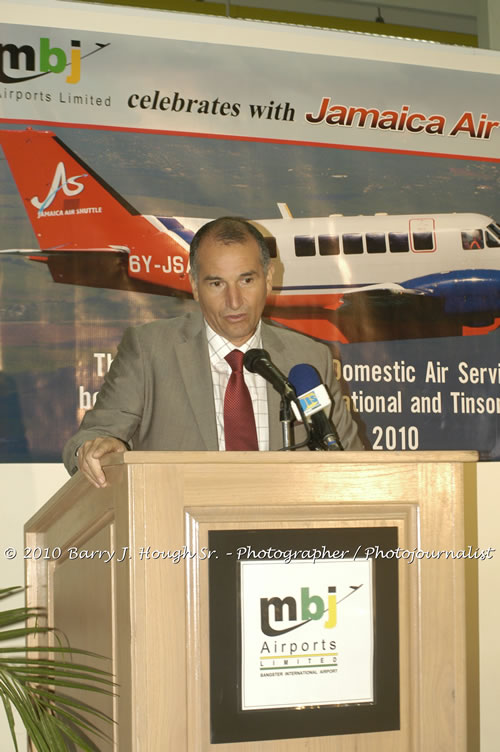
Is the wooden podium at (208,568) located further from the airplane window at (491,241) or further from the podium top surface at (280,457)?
the airplane window at (491,241)

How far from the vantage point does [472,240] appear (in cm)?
364

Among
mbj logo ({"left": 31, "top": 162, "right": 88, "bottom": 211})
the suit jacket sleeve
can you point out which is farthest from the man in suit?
mbj logo ({"left": 31, "top": 162, "right": 88, "bottom": 211})

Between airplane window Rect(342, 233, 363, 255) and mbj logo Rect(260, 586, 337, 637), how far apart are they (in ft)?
7.72

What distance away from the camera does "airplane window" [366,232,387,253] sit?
11.6 feet

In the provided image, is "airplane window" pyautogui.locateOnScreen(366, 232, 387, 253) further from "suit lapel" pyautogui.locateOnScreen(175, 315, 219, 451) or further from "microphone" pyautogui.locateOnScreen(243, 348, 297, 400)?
"microphone" pyautogui.locateOnScreen(243, 348, 297, 400)

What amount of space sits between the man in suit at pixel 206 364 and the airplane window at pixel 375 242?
124 centimetres

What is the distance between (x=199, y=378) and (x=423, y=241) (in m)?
1.69

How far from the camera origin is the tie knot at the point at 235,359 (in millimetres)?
2283

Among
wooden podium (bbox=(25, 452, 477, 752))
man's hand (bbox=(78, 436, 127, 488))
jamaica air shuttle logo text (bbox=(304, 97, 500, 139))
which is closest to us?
wooden podium (bbox=(25, 452, 477, 752))

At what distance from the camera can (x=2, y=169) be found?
10.3ft

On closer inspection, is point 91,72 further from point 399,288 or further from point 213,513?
point 213,513

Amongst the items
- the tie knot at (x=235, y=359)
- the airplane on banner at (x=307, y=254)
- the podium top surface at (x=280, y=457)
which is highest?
the airplane on banner at (x=307, y=254)

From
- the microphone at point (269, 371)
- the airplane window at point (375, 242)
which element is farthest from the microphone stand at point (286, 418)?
the airplane window at point (375, 242)

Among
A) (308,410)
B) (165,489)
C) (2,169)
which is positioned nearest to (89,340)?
(2,169)
